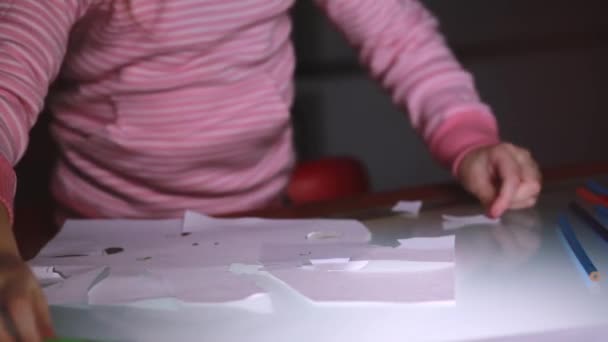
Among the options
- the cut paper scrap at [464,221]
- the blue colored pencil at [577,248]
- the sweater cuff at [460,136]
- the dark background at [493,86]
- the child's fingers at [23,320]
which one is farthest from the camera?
the dark background at [493,86]

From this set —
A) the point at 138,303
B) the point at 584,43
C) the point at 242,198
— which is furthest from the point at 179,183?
the point at 584,43

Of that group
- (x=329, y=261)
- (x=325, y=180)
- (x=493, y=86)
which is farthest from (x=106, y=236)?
(x=493, y=86)

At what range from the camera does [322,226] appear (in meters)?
0.55

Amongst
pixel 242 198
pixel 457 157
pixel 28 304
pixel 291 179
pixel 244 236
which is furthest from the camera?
pixel 291 179

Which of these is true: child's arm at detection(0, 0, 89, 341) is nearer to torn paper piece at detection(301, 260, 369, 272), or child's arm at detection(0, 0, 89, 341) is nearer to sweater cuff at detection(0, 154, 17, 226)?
sweater cuff at detection(0, 154, 17, 226)

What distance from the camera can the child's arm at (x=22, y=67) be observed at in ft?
1.54

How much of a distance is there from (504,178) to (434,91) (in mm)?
153

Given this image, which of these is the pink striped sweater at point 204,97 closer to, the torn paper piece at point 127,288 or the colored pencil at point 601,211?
the colored pencil at point 601,211

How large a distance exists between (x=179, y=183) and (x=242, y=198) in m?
0.06

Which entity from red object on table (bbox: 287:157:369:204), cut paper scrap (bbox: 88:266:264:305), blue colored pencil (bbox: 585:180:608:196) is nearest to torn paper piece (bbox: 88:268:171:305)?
cut paper scrap (bbox: 88:266:264:305)

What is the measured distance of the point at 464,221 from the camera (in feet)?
1.86

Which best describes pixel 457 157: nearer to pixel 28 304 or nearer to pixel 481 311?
pixel 481 311

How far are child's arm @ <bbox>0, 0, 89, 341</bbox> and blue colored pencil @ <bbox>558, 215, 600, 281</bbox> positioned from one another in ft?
0.93

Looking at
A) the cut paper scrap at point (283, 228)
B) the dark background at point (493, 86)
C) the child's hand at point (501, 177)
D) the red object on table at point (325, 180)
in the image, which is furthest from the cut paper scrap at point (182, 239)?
the dark background at point (493, 86)
